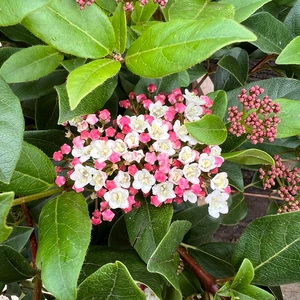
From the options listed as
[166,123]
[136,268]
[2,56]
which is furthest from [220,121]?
[2,56]

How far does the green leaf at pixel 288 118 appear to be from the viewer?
3.15 feet

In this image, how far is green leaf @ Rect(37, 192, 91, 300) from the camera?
783 mm

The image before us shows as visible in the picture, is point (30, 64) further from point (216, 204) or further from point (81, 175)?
point (216, 204)

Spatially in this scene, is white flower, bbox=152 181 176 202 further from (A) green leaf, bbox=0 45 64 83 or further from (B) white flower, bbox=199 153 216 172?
(A) green leaf, bbox=0 45 64 83

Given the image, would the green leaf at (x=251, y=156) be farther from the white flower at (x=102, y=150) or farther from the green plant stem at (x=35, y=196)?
the green plant stem at (x=35, y=196)

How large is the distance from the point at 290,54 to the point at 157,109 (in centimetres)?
30

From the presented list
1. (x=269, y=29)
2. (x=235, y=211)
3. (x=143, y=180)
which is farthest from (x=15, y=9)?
(x=235, y=211)

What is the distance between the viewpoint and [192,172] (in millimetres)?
901

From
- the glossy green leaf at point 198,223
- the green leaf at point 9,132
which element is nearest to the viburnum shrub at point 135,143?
the green leaf at point 9,132

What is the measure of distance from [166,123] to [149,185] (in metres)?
0.12

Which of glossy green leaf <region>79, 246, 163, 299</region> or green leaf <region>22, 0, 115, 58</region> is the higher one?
green leaf <region>22, 0, 115, 58</region>

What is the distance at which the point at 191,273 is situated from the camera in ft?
3.76

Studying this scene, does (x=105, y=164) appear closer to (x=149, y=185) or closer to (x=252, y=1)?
(x=149, y=185)

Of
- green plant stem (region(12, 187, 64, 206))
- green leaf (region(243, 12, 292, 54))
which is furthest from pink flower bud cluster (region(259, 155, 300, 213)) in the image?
green plant stem (region(12, 187, 64, 206))
